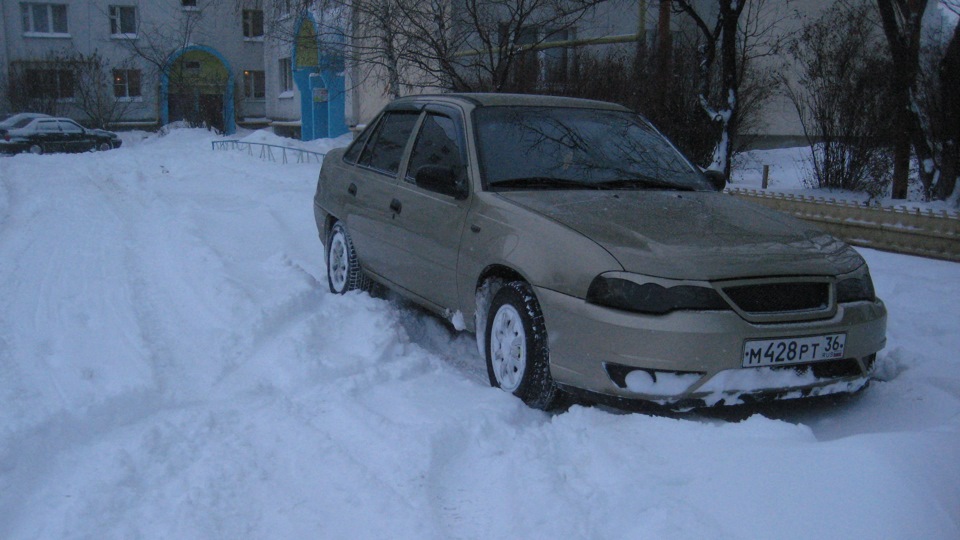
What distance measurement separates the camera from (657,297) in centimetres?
366

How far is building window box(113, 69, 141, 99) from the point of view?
1684 inches

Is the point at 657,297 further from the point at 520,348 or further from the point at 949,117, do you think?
the point at 949,117

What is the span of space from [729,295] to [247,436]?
7.25 feet

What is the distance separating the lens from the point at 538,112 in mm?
5227

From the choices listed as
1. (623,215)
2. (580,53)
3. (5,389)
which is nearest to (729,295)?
(623,215)

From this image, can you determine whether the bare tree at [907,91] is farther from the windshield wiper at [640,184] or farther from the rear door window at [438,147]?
the rear door window at [438,147]

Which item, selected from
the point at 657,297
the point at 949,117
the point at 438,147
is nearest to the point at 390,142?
the point at 438,147

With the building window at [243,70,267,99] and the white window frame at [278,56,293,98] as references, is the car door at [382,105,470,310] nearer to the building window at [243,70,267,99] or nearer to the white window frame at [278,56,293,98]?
the white window frame at [278,56,293,98]

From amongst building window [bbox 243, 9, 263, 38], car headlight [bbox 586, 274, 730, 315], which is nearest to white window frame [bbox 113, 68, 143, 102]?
building window [bbox 243, 9, 263, 38]

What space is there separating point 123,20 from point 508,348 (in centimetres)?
4469

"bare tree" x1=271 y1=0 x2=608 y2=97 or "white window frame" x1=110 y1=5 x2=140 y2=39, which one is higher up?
"white window frame" x1=110 y1=5 x2=140 y2=39

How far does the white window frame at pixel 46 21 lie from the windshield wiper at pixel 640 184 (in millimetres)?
43427

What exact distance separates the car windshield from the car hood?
183 millimetres

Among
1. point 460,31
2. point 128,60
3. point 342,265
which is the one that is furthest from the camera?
point 128,60
